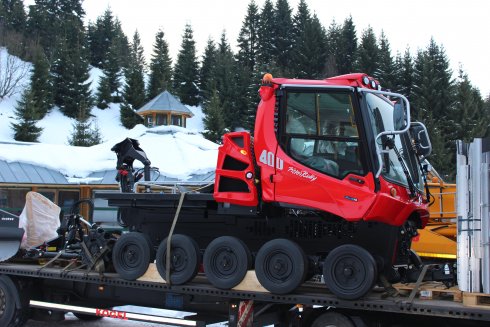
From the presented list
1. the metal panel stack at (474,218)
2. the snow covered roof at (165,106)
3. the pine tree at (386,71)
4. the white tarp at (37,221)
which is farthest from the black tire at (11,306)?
the pine tree at (386,71)

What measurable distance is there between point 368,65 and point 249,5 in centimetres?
2494

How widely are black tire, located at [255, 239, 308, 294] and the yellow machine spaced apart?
6697 millimetres

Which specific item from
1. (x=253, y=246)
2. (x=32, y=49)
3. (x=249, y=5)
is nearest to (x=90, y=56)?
(x=32, y=49)

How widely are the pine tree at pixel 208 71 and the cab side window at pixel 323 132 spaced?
2102 inches

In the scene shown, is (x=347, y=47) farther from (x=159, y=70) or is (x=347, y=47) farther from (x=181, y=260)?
(x=181, y=260)

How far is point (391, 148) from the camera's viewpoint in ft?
20.1

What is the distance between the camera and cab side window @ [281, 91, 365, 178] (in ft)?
20.3

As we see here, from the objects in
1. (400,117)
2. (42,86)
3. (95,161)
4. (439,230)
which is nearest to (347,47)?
(42,86)

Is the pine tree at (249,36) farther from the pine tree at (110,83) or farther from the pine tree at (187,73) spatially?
the pine tree at (110,83)

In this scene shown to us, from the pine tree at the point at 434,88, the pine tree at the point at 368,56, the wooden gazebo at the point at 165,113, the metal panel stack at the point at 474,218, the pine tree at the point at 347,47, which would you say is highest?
the pine tree at the point at 347,47

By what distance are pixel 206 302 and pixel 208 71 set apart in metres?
62.0

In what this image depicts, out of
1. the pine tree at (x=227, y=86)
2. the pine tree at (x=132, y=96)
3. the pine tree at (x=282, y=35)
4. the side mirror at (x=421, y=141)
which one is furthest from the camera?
the pine tree at (x=282, y=35)

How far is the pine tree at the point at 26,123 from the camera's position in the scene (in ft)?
153

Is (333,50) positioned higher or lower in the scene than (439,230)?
higher
